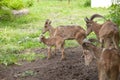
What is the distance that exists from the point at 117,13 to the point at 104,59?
2.95 m

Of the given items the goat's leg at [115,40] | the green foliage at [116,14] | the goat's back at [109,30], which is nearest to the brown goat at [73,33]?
the green foliage at [116,14]

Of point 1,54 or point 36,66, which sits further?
point 1,54

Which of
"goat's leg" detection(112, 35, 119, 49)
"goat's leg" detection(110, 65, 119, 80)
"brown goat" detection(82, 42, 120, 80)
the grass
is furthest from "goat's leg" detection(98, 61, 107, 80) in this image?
the grass

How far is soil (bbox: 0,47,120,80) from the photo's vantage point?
Answer: 8336mm

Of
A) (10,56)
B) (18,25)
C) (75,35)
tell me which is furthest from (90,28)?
(18,25)

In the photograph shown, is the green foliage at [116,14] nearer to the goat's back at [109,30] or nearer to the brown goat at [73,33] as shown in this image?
the goat's back at [109,30]

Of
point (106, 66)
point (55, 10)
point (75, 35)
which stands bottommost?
point (55, 10)

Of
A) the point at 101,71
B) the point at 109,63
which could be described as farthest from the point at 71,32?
the point at 109,63

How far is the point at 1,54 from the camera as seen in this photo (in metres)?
11.0

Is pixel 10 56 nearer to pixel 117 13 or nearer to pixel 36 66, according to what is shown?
pixel 36 66

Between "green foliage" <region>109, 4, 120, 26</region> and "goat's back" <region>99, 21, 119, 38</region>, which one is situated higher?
"green foliage" <region>109, 4, 120, 26</region>

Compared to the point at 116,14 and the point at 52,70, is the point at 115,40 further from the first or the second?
the point at 52,70

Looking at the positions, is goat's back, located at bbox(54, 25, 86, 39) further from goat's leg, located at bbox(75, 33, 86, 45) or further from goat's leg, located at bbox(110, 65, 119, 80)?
goat's leg, located at bbox(110, 65, 119, 80)

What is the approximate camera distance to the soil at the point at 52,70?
8.34 metres
